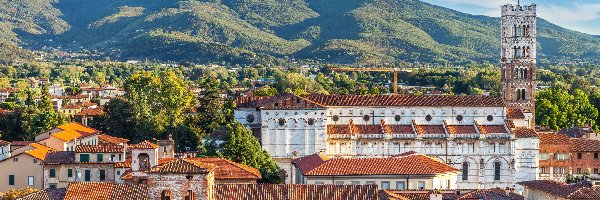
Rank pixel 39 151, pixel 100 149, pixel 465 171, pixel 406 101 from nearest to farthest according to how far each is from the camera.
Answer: pixel 100 149 → pixel 39 151 → pixel 465 171 → pixel 406 101

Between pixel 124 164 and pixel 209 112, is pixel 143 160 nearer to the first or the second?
pixel 124 164

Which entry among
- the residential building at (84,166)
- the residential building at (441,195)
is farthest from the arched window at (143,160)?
the residential building at (441,195)

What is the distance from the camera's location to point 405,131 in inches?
3359

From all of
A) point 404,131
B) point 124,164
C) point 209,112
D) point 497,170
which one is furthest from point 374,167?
point 209,112

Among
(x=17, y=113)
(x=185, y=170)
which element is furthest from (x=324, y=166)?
(x=17, y=113)

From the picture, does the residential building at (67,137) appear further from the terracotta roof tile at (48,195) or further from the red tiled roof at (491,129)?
the red tiled roof at (491,129)

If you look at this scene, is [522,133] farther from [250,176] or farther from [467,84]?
[467,84]

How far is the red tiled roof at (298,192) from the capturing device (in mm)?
48500

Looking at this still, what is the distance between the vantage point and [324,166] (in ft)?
203

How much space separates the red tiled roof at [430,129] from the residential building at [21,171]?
102 ft

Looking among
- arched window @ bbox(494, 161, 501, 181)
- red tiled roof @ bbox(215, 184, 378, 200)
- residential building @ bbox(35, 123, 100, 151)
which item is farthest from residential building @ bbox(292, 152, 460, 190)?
residential building @ bbox(35, 123, 100, 151)

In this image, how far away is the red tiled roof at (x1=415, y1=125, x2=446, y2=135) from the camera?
85.3 meters

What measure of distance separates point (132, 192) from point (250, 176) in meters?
11.9

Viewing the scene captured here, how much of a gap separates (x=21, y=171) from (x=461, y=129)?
35.4 meters
